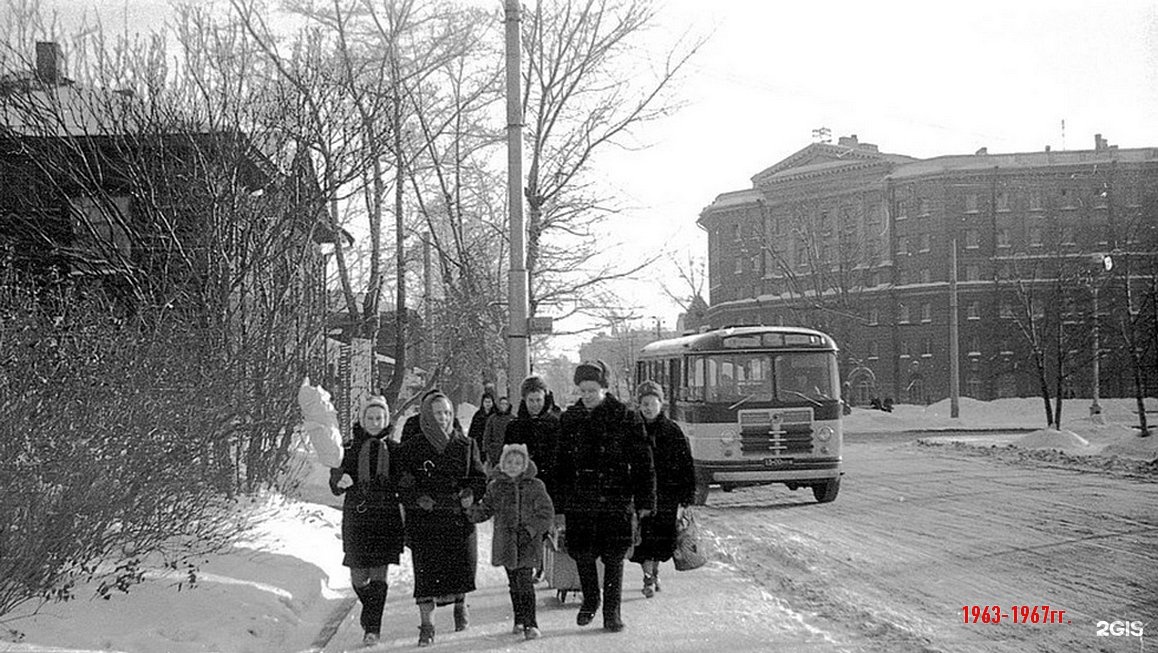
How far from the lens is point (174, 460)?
8.68 m

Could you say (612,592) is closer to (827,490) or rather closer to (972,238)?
(827,490)

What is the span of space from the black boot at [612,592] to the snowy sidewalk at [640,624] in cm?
Result: 11

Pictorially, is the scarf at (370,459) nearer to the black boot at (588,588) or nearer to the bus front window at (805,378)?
the black boot at (588,588)

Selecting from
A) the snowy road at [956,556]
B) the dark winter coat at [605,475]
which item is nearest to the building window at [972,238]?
the snowy road at [956,556]

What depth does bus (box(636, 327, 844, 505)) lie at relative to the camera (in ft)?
55.7

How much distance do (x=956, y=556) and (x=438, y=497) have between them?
582 cm

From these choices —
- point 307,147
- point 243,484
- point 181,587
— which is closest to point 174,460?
point 181,587

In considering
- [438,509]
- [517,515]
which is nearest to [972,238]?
[517,515]

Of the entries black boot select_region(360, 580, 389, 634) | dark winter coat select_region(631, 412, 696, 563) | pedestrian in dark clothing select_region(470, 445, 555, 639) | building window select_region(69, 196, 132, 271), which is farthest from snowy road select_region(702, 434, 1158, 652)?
building window select_region(69, 196, 132, 271)

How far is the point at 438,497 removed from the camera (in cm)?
807

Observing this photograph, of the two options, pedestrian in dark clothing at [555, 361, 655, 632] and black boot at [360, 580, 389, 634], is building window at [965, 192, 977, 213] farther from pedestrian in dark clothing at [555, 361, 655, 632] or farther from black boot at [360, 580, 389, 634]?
black boot at [360, 580, 389, 634]

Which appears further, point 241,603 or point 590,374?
point 590,374

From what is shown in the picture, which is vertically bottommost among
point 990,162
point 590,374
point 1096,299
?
point 590,374

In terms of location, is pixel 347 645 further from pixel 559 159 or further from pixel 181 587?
pixel 559 159
